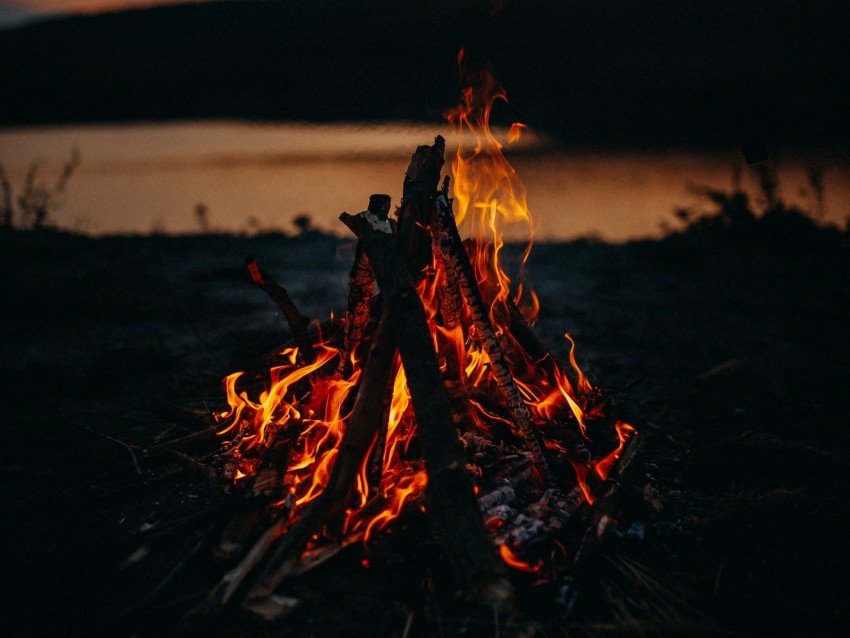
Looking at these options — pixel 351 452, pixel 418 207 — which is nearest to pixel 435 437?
pixel 351 452

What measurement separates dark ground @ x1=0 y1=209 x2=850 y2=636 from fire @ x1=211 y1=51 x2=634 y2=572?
402mm

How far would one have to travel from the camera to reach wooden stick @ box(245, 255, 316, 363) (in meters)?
3.46

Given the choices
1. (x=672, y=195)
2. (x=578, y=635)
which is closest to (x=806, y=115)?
(x=672, y=195)

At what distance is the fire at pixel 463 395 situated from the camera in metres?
3.41

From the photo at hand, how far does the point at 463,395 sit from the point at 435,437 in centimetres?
89

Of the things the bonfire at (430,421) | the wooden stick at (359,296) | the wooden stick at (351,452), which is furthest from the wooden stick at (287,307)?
the wooden stick at (351,452)

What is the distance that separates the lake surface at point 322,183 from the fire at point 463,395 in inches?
247

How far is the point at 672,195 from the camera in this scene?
497 inches

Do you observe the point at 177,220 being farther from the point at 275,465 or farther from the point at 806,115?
the point at 806,115

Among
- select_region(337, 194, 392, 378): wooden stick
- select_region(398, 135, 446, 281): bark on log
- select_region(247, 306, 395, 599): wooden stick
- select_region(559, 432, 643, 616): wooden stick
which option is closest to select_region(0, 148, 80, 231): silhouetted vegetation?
select_region(337, 194, 392, 378): wooden stick

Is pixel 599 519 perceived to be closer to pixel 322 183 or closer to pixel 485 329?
pixel 485 329

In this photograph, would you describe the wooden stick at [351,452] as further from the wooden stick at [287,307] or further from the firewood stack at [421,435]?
the wooden stick at [287,307]

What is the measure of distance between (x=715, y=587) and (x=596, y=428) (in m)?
1.19

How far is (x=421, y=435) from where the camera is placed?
297cm
